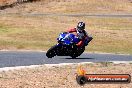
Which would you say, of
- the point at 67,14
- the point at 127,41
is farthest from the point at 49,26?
the point at 67,14

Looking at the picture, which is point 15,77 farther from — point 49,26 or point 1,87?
point 49,26

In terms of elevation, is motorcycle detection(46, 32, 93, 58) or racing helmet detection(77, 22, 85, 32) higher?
racing helmet detection(77, 22, 85, 32)

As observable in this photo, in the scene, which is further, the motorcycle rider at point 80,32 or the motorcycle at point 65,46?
the motorcycle at point 65,46

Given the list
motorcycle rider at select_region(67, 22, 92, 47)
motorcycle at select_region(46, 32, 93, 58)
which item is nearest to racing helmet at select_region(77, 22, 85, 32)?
motorcycle rider at select_region(67, 22, 92, 47)

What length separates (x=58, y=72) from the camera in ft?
58.9

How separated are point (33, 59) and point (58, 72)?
13.8ft

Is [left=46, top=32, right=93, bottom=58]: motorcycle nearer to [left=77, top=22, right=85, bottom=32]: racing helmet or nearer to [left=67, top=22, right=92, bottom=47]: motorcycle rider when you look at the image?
[left=67, top=22, right=92, bottom=47]: motorcycle rider

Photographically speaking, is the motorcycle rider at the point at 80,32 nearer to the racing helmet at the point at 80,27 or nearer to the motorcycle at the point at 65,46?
the racing helmet at the point at 80,27

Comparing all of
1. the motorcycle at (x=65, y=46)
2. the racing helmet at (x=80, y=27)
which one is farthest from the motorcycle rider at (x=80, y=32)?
the motorcycle at (x=65, y=46)

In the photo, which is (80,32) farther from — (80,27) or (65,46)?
(65,46)

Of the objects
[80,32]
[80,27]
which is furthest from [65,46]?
[80,27]

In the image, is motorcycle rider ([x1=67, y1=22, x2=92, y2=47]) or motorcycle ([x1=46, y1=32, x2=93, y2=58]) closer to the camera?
motorcycle rider ([x1=67, y1=22, x2=92, y2=47])

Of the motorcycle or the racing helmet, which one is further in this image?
the motorcycle

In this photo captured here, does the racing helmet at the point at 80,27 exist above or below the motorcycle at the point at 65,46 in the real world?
above
